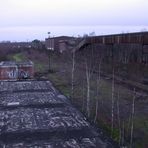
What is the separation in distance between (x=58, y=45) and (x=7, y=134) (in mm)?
48399

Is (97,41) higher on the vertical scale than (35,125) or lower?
higher

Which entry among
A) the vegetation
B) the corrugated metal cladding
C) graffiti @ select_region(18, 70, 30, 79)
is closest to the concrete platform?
the vegetation

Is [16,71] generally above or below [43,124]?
above

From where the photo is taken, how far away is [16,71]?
89.4 feet

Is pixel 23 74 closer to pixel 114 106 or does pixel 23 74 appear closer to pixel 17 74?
pixel 17 74

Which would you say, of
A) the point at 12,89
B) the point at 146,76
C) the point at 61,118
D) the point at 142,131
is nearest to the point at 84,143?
the point at 142,131

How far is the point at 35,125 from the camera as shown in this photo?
1290 cm

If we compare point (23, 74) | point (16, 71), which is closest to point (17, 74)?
point (16, 71)

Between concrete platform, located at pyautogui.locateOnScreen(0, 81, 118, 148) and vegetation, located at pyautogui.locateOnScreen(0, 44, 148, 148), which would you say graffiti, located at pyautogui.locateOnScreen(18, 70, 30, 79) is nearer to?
vegetation, located at pyautogui.locateOnScreen(0, 44, 148, 148)

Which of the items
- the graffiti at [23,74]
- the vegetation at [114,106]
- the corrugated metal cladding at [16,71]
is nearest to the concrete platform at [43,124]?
the vegetation at [114,106]

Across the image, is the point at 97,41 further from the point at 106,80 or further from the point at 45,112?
the point at 45,112

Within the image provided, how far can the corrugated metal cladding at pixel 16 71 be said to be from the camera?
2692 centimetres

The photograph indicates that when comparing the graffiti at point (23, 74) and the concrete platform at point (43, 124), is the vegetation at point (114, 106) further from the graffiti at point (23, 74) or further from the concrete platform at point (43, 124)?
the graffiti at point (23, 74)

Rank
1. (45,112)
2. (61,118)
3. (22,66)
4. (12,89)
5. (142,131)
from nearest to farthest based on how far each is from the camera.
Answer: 1. (142,131)
2. (61,118)
3. (45,112)
4. (12,89)
5. (22,66)
